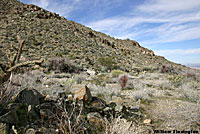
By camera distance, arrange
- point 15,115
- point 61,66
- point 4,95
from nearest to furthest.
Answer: point 15,115, point 4,95, point 61,66

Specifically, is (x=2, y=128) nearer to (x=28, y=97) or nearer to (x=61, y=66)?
(x=28, y=97)

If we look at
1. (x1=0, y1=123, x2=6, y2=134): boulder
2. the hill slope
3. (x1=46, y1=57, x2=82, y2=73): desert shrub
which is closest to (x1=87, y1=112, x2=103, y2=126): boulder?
(x1=0, y1=123, x2=6, y2=134): boulder

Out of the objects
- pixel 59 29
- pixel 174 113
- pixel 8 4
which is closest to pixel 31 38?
pixel 59 29

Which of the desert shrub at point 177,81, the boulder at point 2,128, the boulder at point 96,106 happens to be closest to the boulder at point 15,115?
the boulder at point 2,128

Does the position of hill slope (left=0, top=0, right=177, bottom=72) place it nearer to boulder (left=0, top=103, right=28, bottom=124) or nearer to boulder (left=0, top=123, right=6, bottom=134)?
boulder (left=0, top=103, right=28, bottom=124)

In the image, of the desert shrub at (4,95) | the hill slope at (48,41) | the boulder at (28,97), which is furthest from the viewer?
the hill slope at (48,41)

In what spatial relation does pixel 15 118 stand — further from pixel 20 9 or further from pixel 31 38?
pixel 20 9

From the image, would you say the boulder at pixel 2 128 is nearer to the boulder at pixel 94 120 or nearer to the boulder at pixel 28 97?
the boulder at pixel 28 97

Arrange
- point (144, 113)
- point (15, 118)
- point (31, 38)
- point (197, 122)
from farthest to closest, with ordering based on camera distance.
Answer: point (31, 38)
point (144, 113)
point (197, 122)
point (15, 118)

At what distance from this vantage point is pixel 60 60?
39.2 feet

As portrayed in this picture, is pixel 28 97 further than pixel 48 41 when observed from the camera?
No

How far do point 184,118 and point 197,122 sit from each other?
0.25m

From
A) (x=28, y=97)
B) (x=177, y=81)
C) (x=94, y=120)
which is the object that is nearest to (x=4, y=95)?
(x=28, y=97)

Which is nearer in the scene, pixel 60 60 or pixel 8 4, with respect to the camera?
pixel 60 60
